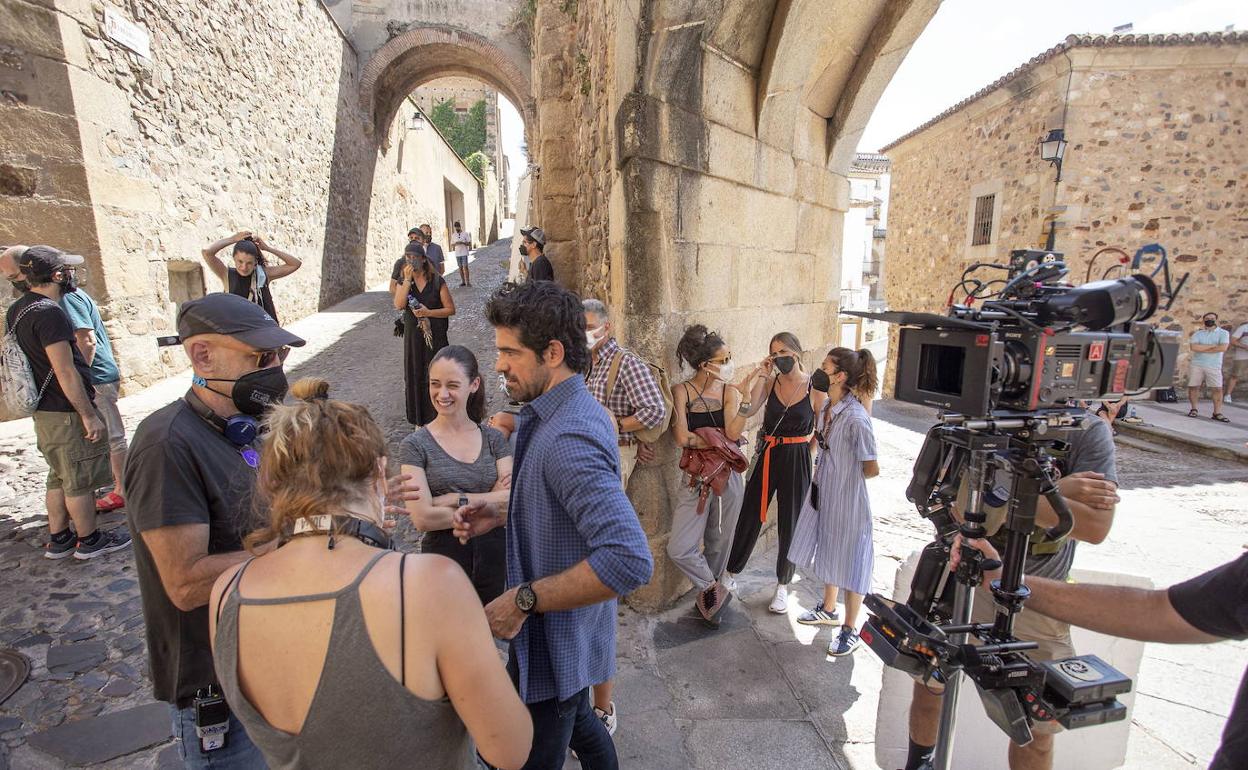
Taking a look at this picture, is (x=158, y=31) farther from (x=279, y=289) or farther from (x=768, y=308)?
(x=768, y=308)

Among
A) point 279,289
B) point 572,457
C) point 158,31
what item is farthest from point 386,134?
point 572,457

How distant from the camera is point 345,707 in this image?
104 centimetres

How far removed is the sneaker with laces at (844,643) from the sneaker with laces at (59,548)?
470cm

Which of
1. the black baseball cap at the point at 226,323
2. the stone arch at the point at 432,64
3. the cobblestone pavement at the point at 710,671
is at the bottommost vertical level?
the cobblestone pavement at the point at 710,671

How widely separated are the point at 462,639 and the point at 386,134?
57.8ft

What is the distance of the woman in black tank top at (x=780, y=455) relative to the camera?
344cm

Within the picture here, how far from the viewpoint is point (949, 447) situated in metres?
1.77

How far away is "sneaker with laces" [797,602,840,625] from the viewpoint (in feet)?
11.2

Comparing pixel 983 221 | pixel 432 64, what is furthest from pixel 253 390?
pixel 432 64

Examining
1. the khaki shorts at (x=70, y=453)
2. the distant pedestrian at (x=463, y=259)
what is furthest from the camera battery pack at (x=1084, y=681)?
the distant pedestrian at (x=463, y=259)

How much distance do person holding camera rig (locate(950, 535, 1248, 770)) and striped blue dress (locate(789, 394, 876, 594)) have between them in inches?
67.7

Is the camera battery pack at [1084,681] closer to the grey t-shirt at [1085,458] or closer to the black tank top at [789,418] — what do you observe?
the grey t-shirt at [1085,458]

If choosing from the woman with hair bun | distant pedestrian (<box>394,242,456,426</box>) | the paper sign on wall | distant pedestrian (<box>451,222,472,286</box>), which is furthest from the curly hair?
distant pedestrian (<box>451,222,472,286</box>)

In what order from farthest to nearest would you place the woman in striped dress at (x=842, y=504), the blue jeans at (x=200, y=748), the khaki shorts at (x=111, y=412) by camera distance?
the khaki shorts at (x=111, y=412) < the woman in striped dress at (x=842, y=504) < the blue jeans at (x=200, y=748)
